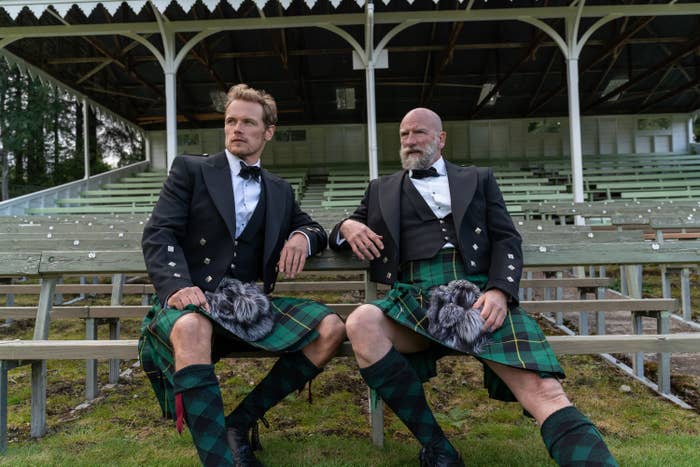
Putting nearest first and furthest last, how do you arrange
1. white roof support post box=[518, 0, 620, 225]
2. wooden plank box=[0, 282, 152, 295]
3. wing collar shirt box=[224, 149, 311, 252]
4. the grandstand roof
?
wing collar shirt box=[224, 149, 311, 252] < wooden plank box=[0, 282, 152, 295] < white roof support post box=[518, 0, 620, 225] < the grandstand roof

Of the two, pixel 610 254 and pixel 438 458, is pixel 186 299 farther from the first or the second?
pixel 610 254

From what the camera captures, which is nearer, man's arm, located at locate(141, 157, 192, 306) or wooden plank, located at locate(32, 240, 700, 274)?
man's arm, located at locate(141, 157, 192, 306)

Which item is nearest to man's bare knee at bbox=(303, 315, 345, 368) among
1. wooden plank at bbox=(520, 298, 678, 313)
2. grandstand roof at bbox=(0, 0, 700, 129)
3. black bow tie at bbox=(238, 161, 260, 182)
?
black bow tie at bbox=(238, 161, 260, 182)

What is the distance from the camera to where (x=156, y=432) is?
7.62ft

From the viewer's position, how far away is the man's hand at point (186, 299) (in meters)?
1.77

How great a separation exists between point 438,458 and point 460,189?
3.51 feet

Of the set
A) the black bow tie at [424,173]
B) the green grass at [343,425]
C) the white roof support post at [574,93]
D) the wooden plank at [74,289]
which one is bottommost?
the green grass at [343,425]

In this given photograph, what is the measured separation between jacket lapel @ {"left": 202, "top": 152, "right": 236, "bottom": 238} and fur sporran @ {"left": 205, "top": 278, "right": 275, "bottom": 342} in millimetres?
259

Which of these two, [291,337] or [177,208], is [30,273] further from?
[291,337]

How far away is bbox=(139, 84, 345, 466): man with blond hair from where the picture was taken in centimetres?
165

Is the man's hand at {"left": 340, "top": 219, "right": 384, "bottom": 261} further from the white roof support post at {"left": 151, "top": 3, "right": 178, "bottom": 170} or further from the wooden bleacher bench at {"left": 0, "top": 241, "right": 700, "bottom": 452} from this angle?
the white roof support post at {"left": 151, "top": 3, "right": 178, "bottom": 170}

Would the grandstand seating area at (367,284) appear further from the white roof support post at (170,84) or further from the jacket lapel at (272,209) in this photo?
the white roof support post at (170,84)

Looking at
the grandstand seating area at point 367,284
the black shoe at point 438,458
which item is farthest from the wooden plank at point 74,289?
the black shoe at point 438,458

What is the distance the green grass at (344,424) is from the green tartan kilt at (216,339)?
0.38m
